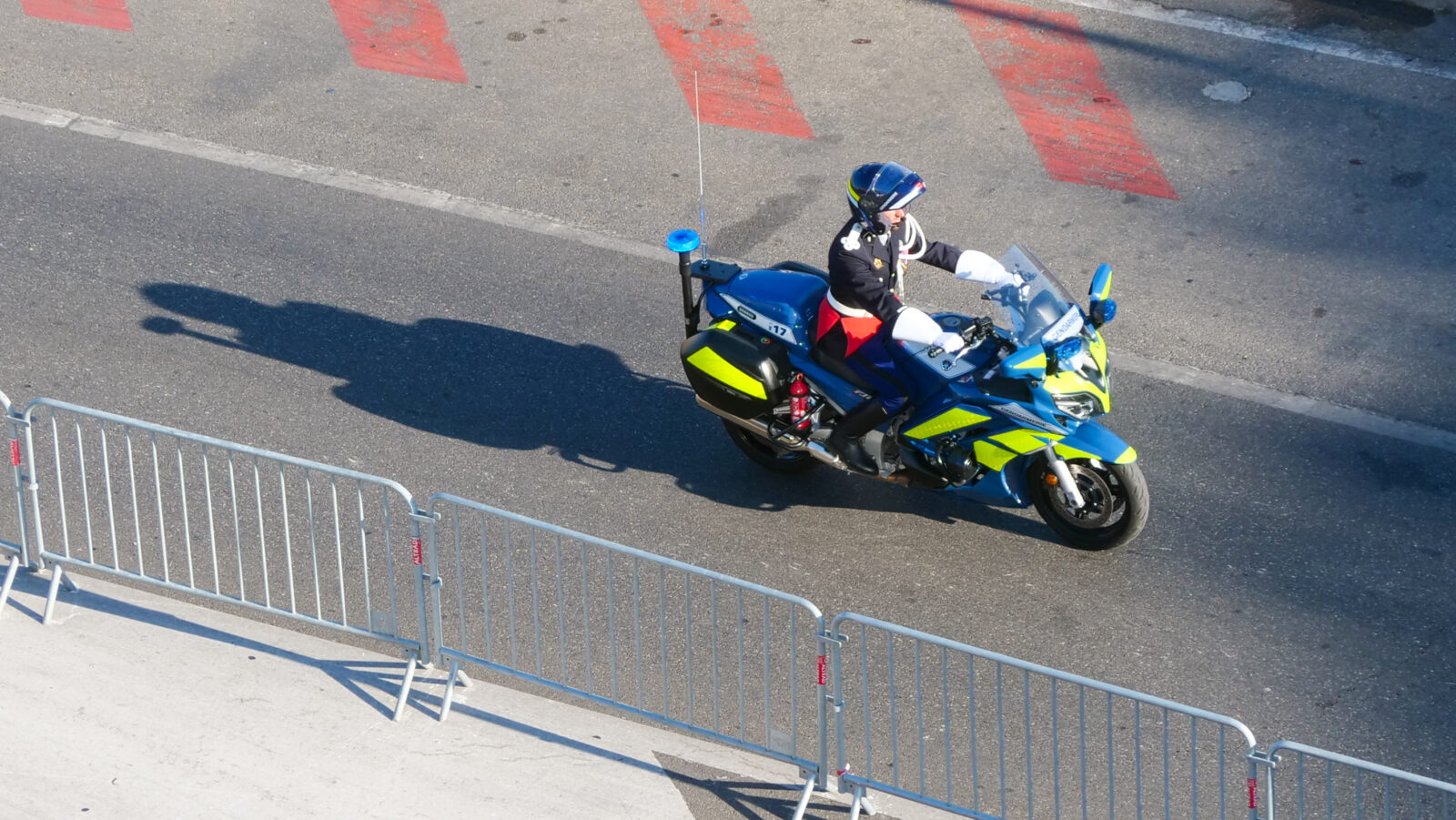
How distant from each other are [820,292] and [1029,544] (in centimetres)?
159

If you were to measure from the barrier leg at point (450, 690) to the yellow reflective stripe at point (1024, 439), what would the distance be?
2632 mm

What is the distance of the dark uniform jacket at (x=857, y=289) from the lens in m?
7.71

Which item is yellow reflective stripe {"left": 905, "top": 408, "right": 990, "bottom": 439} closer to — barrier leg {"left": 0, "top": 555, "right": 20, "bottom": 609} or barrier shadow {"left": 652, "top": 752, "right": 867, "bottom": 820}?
barrier shadow {"left": 652, "top": 752, "right": 867, "bottom": 820}

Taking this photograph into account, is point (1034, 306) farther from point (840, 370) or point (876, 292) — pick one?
point (840, 370)

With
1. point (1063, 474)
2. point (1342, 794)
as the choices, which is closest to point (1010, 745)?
point (1342, 794)

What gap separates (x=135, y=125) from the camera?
38.7 ft

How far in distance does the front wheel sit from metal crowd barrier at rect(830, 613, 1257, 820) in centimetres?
92

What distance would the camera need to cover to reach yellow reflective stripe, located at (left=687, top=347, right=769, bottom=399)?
26.3 feet

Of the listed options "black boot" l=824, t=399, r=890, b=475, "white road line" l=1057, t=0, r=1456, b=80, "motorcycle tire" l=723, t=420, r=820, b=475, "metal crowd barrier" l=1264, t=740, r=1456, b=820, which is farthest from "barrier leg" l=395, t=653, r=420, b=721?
"white road line" l=1057, t=0, r=1456, b=80

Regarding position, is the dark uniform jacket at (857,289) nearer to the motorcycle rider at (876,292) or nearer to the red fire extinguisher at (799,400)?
the motorcycle rider at (876,292)

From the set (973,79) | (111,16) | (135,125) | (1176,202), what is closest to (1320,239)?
(1176,202)

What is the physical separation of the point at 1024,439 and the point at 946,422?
1.27 ft

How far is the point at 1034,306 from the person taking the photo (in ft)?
25.2

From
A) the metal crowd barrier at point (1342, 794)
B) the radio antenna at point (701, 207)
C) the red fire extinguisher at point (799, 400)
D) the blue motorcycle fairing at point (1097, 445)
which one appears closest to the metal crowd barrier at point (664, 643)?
the metal crowd barrier at point (1342, 794)
